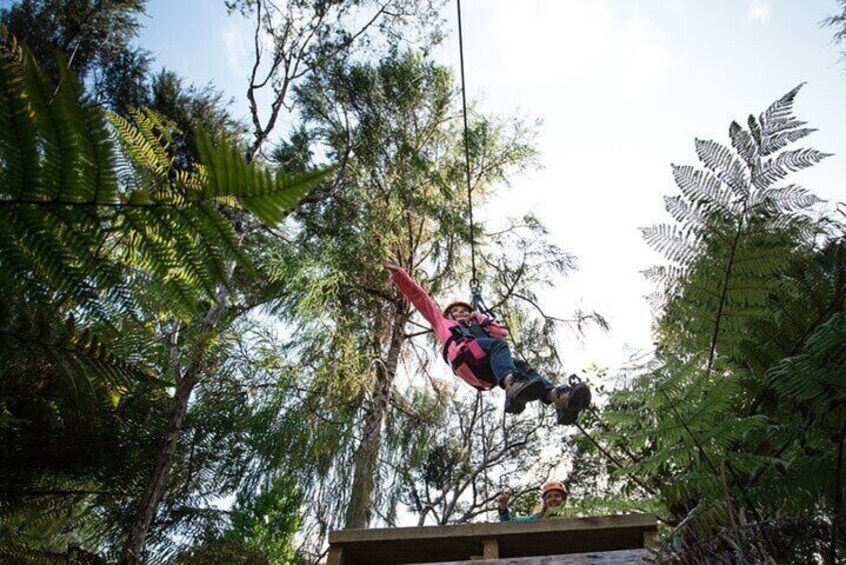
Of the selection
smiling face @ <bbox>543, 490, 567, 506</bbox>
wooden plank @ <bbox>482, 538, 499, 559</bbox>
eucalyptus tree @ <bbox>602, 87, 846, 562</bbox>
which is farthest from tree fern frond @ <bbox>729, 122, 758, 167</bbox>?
smiling face @ <bbox>543, 490, 567, 506</bbox>

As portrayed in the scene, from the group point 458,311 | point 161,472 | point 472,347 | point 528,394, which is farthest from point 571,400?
point 161,472

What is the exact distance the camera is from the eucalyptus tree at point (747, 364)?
208cm

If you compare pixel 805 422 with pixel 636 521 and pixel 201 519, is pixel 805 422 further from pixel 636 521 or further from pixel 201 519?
pixel 201 519

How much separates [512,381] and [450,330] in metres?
0.97

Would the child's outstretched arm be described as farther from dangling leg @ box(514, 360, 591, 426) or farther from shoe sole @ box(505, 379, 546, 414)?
dangling leg @ box(514, 360, 591, 426)

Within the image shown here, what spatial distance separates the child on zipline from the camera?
4.01m

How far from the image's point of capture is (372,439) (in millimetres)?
7000

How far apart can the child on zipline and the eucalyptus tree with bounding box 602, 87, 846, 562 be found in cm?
92

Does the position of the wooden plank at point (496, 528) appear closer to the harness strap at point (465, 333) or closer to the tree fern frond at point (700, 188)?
the tree fern frond at point (700, 188)

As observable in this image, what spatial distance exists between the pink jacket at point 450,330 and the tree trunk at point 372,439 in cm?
197

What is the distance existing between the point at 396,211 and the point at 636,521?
6.32 m

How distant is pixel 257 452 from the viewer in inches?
239

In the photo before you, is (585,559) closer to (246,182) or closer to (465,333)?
(246,182)

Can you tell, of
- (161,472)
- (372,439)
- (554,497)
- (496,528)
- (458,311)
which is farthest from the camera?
(372,439)
